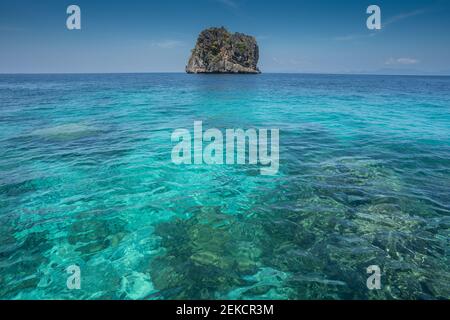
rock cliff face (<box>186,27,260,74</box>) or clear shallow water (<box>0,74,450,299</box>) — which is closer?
clear shallow water (<box>0,74,450,299</box>)

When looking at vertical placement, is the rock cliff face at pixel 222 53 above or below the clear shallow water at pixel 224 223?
above

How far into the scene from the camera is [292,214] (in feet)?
25.7

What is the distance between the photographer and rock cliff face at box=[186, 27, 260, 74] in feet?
572

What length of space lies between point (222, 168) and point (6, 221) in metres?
7.87

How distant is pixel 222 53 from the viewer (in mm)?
175000

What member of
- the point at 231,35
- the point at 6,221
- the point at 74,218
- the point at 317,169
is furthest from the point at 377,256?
the point at 231,35

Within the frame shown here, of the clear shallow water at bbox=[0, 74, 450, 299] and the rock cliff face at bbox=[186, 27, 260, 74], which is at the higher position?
the rock cliff face at bbox=[186, 27, 260, 74]

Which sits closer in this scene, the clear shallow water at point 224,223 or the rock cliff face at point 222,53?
the clear shallow water at point 224,223

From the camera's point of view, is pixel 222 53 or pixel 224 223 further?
pixel 222 53

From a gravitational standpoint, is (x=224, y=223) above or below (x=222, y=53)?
below

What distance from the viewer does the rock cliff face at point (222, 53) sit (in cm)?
17438
